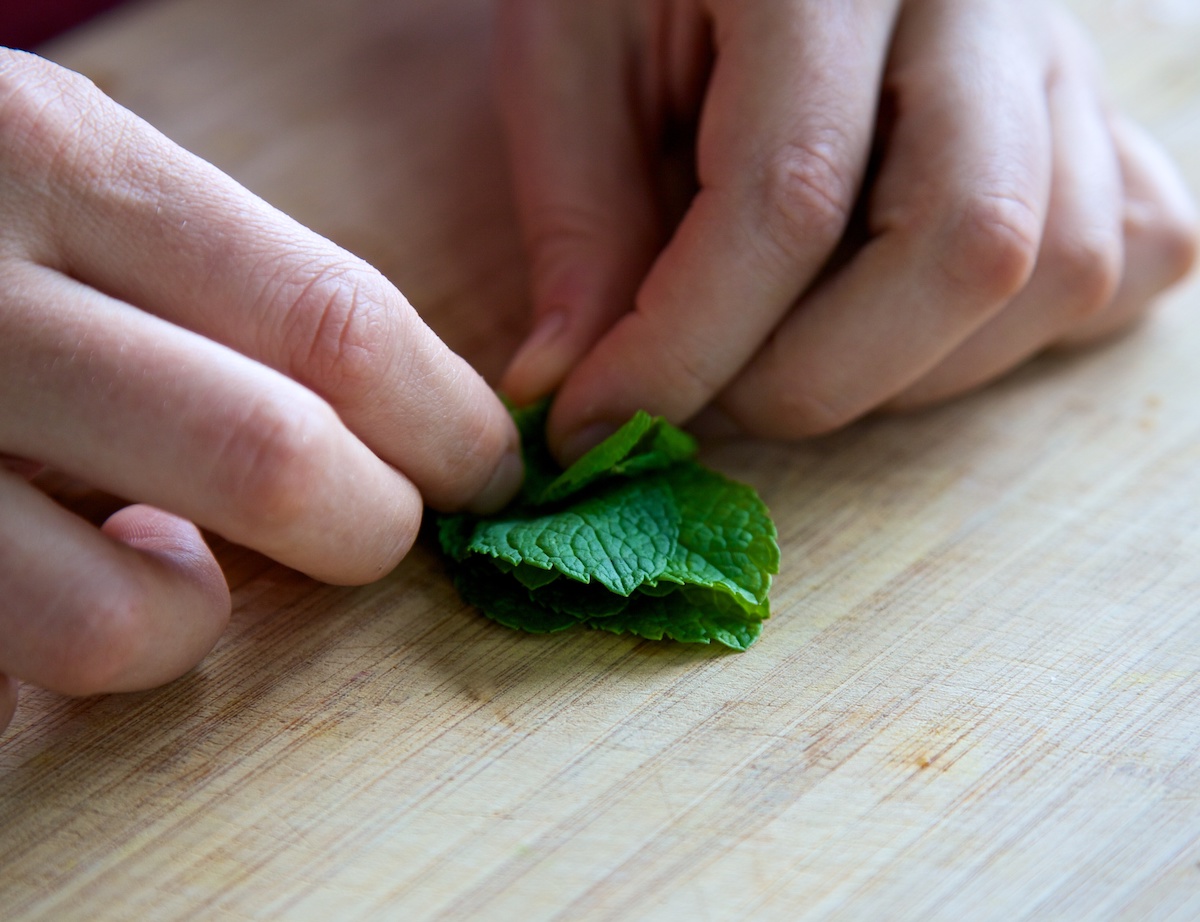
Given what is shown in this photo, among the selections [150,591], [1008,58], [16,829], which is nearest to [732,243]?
[1008,58]

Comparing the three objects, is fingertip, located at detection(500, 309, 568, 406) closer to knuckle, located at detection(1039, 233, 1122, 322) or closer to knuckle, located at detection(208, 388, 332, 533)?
knuckle, located at detection(208, 388, 332, 533)

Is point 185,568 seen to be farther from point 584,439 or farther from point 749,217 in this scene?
point 749,217

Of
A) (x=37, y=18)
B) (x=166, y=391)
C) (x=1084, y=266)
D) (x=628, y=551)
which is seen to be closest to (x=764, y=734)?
(x=628, y=551)

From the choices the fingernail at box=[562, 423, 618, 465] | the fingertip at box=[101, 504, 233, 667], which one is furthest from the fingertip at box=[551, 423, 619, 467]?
the fingertip at box=[101, 504, 233, 667]

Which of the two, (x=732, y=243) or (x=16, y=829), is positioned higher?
(x=732, y=243)

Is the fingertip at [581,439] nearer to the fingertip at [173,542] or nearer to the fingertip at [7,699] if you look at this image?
the fingertip at [173,542]

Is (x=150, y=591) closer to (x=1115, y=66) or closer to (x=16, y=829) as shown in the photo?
(x=16, y=829)

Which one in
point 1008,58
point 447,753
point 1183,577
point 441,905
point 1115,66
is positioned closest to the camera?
point 441,905

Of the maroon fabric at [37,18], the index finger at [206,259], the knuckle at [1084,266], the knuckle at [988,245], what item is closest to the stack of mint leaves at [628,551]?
the index finger at [206,259]
